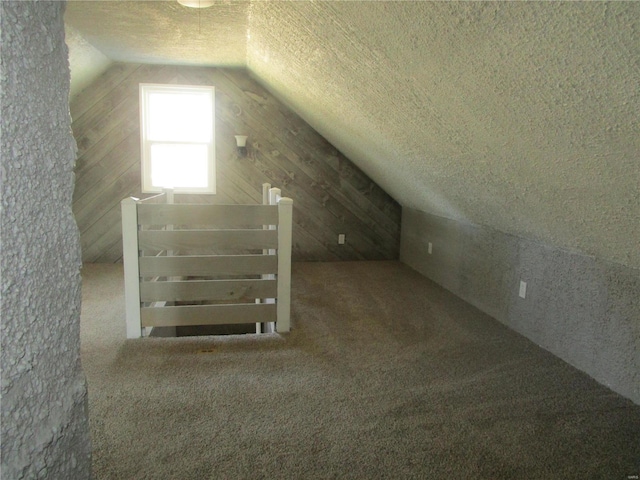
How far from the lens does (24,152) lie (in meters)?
0.52

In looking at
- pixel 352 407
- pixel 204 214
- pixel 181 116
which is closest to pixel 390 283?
pixel 204 214

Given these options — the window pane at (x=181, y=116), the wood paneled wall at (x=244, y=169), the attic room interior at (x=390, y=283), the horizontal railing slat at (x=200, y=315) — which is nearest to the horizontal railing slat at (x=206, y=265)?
the attic room interior at (x=390, y=283)

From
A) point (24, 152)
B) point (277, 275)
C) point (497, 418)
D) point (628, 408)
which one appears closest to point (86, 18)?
point (277, 275)

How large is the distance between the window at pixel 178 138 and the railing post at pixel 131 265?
2.30 meters

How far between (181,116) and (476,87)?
391cm

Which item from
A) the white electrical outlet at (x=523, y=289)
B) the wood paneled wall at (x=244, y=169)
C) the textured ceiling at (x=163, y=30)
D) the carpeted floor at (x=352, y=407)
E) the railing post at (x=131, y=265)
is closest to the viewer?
the carpeted floor at (x=352, y=407)

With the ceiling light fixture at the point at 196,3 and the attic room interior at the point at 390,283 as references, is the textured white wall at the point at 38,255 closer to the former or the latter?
the attic room interior at the point at 390,283

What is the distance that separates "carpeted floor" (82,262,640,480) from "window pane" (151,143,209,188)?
219 centimetres

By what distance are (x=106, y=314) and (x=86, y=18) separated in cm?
215

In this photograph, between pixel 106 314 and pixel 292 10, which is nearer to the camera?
pixel 292 10

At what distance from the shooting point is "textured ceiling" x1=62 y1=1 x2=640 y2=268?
1.20m

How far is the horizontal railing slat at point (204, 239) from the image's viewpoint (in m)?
2.69

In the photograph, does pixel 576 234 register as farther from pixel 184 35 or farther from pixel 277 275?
pixel 184 35

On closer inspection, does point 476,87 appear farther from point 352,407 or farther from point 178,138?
point 178,138
